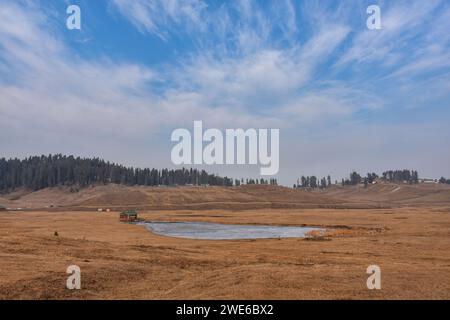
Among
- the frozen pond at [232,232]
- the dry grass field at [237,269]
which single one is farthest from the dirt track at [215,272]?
the frozen pond at [232,232]

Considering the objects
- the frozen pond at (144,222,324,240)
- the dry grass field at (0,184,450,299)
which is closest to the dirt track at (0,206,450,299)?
the dry grass field at (0,184,450,299)

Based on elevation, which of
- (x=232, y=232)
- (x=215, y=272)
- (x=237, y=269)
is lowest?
(x=232, y=232)

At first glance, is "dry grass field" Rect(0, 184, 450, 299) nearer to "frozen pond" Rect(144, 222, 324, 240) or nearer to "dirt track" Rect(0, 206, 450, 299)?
"dirt track" Rect(0, 206, 450, 299)

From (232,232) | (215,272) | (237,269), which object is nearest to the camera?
(237,269)

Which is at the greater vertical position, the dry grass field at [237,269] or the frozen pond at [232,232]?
the dry grass field at [237,269]

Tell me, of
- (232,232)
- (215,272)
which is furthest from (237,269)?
(232,232)

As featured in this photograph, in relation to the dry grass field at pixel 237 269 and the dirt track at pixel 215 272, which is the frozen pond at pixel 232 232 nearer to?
the dry grass field at pixel 237 269

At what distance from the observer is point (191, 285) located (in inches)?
726

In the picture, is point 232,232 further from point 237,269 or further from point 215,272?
point 237,269

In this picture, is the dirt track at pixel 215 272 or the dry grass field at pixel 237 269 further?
the dry grass field at pixel 237 269

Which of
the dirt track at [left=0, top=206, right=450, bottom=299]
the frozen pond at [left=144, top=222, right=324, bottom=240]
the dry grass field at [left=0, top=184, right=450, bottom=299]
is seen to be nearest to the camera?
the dirt track at [left=0, top=206, right=450, bottom=299]
